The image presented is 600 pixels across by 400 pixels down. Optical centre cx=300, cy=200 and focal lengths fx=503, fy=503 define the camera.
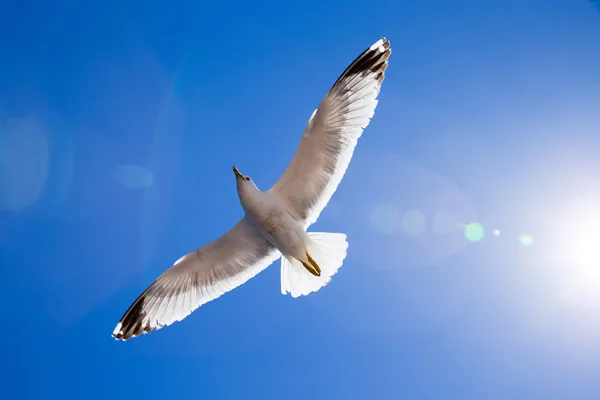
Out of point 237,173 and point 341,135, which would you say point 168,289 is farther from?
point 341,135

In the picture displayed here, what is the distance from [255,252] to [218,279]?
0.47 meters

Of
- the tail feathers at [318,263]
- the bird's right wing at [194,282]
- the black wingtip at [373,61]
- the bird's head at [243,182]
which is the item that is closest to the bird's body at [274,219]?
the bird's head at [243,182]

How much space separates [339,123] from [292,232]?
1.09 metres

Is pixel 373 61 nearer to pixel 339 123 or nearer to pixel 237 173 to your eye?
pixel 339 123

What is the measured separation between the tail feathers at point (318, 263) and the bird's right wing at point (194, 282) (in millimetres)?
317

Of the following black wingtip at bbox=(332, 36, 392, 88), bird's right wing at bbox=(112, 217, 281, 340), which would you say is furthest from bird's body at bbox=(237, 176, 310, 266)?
black wingtip at bbox=(332, 36, 392, 88)

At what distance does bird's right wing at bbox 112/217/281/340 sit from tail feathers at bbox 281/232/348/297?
32 centimetres

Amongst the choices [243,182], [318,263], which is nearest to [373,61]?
[243,182]

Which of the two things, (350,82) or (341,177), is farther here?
(341,177)

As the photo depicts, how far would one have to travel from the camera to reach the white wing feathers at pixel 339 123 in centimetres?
450

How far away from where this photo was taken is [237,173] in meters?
4.89

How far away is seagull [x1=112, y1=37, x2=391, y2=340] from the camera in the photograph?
4520mm

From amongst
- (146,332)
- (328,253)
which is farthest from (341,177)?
(146,332)

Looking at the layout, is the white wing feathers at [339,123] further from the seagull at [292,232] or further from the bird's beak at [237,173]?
the bird's beak at [237,173]
